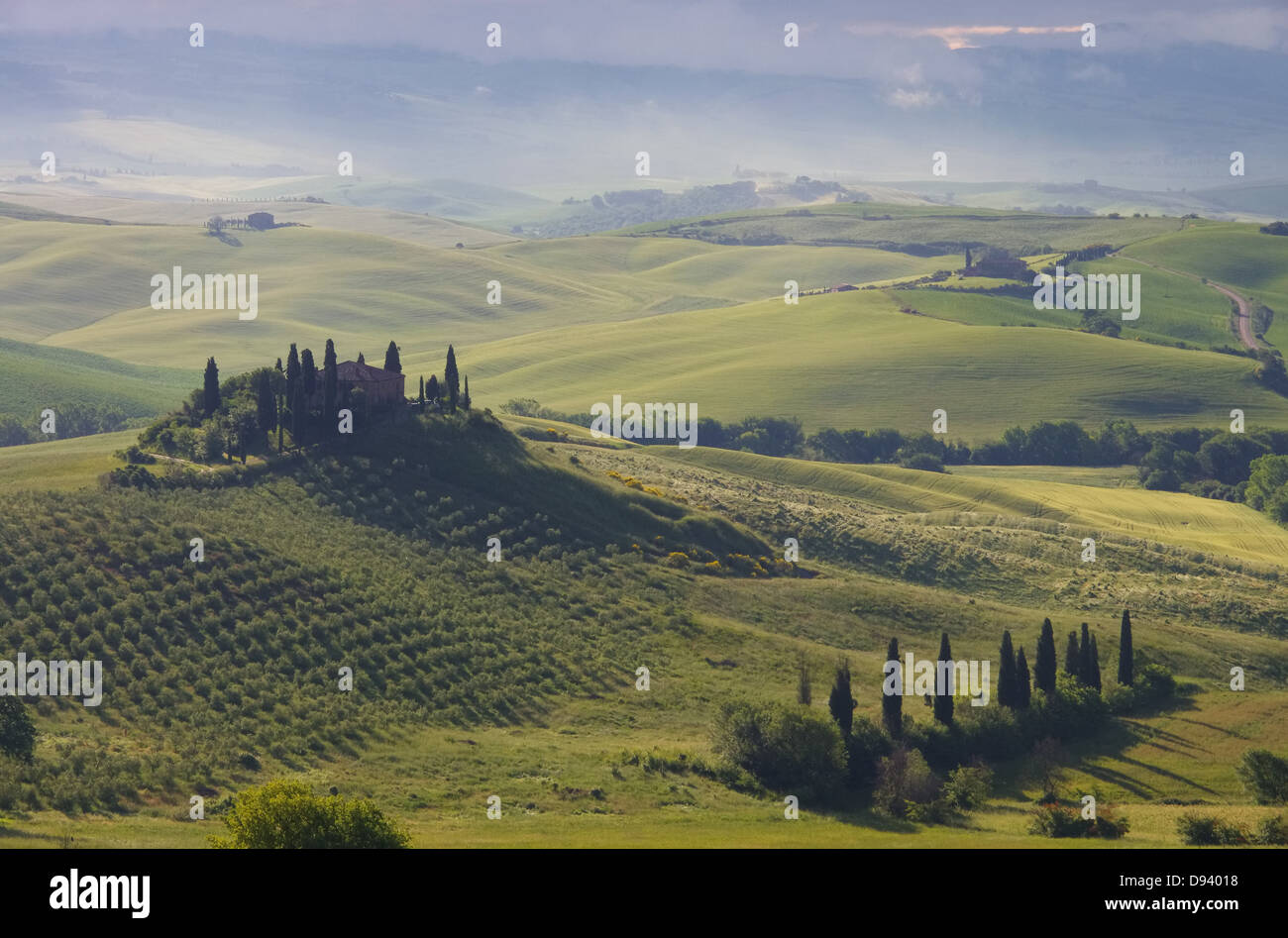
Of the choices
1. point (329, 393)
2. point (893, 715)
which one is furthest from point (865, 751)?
point (329, 393)

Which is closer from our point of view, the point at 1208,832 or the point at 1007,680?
the point at 1208,832

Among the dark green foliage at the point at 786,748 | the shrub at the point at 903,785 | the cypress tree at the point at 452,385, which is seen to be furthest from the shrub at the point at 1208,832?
the cypress tree at the point at 452,385

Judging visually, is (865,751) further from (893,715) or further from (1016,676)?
(1016,676)

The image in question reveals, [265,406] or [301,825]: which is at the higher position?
[265,406]

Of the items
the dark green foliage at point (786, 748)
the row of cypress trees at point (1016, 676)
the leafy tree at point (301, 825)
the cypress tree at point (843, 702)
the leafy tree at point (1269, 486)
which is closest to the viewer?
the leafy tree at point (301, 825)

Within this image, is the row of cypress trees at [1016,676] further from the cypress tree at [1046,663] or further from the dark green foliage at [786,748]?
the dark green foliage at [786,748]

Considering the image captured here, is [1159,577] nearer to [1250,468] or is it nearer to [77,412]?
[1250,468]

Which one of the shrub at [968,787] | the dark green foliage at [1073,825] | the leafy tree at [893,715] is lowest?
the shrub at [968,787]
